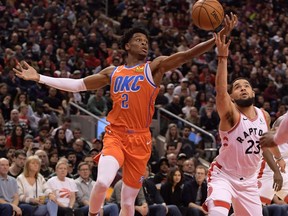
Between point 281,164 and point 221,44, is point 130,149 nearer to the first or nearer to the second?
point 221,44

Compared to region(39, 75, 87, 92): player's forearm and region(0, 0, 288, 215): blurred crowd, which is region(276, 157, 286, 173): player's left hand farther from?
region(0, 0, 288, 215): blurred crowd

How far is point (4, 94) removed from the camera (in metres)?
17.3

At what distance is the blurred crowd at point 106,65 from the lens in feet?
52.3

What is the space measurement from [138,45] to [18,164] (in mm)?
5323

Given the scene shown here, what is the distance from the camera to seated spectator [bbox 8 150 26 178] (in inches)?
547

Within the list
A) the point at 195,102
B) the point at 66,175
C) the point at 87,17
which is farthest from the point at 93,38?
the point at 66,175

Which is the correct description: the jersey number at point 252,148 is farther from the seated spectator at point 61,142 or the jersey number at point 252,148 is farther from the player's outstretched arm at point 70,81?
the seated spectator at point 61,142

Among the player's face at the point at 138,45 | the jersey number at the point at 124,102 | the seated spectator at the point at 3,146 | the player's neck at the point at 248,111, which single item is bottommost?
the seated spectator at the point at 3,146

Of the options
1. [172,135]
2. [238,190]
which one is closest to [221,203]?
[238,190]

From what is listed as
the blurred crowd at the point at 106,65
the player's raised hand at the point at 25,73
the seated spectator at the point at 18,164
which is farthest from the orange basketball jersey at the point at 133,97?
the blurred crowd at the point at 106,65

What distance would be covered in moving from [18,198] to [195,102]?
7.98 meters

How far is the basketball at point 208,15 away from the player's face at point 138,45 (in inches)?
27.4

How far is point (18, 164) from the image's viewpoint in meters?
14.0

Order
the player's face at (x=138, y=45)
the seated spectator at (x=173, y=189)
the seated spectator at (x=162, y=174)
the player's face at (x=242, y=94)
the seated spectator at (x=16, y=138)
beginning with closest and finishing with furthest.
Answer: the player's face at (x=242, y=94) → the player's face at (x=138, y=45) → the seated spectator at (x=173, y=189) → the seated spectator at (x=162, y=174) → the seated spectator at (x=16, y=138)
